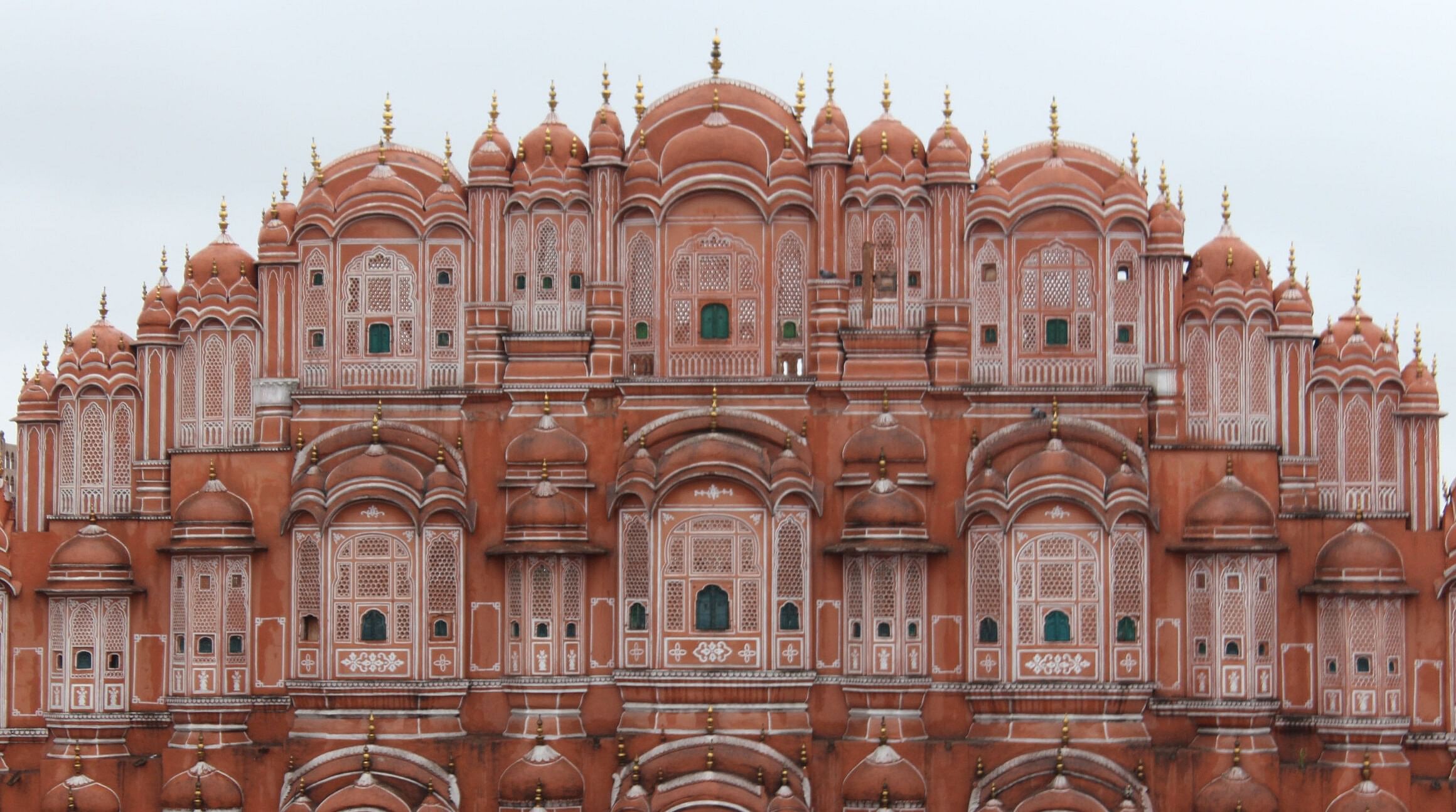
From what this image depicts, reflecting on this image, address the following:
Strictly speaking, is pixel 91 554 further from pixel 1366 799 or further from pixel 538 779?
pixel 1366 799

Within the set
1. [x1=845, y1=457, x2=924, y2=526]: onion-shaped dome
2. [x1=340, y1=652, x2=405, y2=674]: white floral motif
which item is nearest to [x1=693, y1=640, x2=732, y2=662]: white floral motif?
[x1=845, y1=457, x2=924, y2=526]: onion-shaped dome

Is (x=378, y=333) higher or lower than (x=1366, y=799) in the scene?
higher

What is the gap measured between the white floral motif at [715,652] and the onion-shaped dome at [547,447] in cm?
323

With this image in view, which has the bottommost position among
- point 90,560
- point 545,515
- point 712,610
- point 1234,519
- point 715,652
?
point 715,652

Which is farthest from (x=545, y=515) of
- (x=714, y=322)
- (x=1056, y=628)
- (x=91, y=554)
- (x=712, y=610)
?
(x=1056, y=628)

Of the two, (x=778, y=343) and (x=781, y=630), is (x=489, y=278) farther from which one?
(x=781, y=630)

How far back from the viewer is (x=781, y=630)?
108ft

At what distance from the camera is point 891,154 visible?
34094 mm

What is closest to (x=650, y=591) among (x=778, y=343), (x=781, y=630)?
(x=781, y=630)

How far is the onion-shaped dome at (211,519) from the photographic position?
33312 mm

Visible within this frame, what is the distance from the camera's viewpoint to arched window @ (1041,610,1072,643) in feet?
107

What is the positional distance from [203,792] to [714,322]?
9990mm

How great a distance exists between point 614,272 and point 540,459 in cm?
303

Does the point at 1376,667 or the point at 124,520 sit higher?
the point at 124,520
